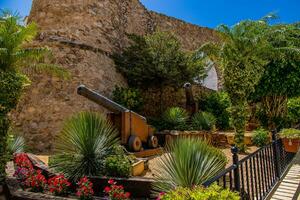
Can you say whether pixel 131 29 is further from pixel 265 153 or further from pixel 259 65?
pixel 265 153

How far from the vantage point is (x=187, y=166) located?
4.30 meters

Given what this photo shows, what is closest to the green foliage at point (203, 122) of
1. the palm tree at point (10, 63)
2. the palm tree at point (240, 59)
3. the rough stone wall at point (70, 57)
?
the palm tree at point (240, 59)

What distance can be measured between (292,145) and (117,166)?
5.22m

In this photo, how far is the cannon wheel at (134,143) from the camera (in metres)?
8.13

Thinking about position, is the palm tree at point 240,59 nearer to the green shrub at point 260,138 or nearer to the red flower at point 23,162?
the green shrub at point 260,138

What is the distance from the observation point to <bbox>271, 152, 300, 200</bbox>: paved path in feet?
15.9

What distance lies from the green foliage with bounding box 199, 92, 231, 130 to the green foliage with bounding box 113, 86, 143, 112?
3.92 meters

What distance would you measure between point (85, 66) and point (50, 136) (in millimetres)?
3253

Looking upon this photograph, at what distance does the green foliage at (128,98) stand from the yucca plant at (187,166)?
7.22m

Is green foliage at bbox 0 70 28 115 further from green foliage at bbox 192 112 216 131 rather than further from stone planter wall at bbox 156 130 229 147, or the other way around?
green foliage at bbox 192 112 216 131

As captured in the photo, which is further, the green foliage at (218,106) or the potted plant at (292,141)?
the green foliage at (218,106)

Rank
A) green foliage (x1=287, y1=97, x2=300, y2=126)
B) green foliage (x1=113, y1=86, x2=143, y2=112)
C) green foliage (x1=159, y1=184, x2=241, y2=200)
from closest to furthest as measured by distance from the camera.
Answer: green foliage (x1=159, y1=184, x2=241, y2=200)
green foliage (x1=113, y1=86, x2=143, y2=112)
green foliage (x1=287, y1=97, x2=300, y2=126)

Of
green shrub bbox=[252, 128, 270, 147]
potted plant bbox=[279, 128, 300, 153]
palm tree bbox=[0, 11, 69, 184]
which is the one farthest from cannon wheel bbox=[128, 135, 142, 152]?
green shrub bbox=[252, 128, 270, 147]

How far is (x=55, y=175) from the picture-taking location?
671 centimetres
